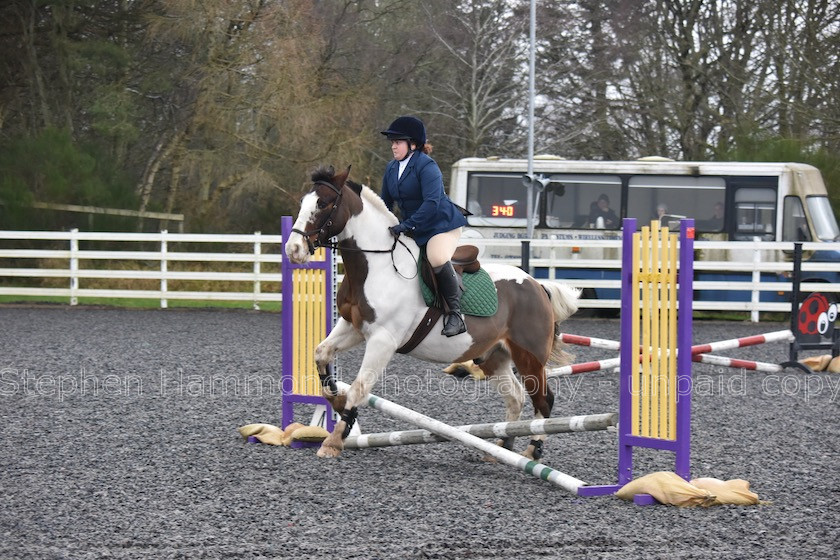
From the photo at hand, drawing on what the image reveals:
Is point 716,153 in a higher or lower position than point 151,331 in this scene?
higher

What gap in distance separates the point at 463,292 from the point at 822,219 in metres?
13.8

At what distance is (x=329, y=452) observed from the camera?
254 inches

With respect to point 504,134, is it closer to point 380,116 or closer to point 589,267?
point 380,116

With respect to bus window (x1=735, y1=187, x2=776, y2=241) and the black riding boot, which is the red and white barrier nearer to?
the black riding boot

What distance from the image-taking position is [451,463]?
657 cm

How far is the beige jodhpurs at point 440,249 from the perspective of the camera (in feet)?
21.2

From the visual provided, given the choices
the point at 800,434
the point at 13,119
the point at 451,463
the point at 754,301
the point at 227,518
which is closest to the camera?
the point at 227,518

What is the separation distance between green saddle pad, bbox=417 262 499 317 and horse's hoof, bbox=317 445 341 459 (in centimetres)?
108

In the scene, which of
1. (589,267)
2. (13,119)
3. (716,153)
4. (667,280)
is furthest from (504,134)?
(667,280)

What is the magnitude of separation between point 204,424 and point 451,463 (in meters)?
2.11

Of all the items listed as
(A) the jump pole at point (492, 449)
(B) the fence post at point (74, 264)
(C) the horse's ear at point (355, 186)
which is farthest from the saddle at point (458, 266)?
(B) the fence post at point (74, 264)

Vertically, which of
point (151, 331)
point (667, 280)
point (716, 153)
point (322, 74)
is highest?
point (322, 74)

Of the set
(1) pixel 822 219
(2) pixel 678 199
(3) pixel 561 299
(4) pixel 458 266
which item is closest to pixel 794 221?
(1) pixel 822 219

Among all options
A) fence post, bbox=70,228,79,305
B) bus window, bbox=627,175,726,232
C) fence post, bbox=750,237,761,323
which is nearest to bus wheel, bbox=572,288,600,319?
bus window, bbox=627,175,726,232
